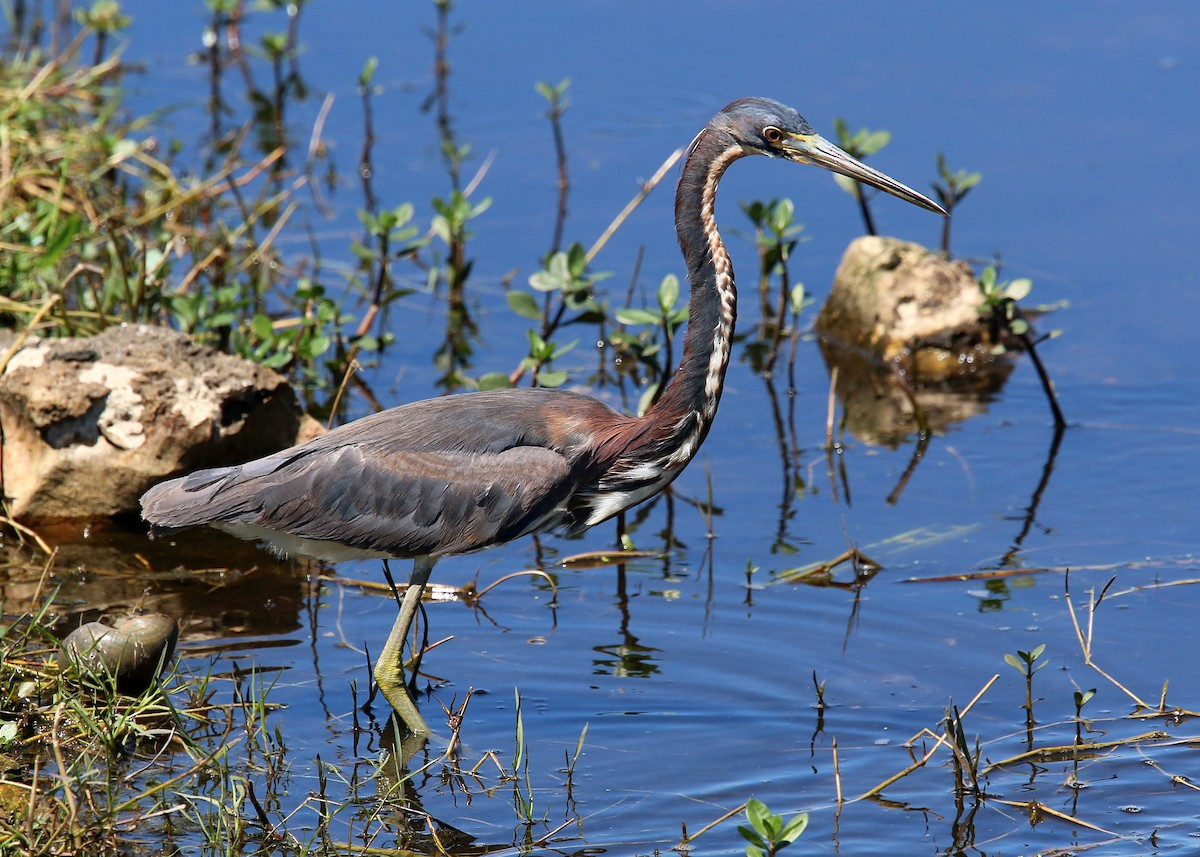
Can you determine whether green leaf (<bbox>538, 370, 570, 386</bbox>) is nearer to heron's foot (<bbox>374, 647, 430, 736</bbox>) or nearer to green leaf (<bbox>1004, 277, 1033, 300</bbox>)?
heron's foot (<bbox>374, 647, 430, 736</bbox>)

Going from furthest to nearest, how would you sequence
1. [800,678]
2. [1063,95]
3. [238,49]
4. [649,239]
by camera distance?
[238,49]
[1063,95]
[649,239]
[800,678]

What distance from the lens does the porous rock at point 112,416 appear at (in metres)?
6.66

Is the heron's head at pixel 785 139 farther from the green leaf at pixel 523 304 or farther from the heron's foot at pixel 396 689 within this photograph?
the heron's foot at pixel 396 689

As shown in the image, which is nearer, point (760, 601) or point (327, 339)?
point (760, 601)

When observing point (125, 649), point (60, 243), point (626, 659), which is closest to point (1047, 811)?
point (626, 659)

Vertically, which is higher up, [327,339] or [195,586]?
[327,339]

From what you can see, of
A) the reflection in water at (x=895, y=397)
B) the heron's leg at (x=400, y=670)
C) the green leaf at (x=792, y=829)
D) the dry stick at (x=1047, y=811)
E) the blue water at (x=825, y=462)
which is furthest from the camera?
the reflection in water at (x=895, y=397)

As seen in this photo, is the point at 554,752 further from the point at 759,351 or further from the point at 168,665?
the point at 759,351

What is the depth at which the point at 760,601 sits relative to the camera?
21.5 feet

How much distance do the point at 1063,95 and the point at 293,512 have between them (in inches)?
314

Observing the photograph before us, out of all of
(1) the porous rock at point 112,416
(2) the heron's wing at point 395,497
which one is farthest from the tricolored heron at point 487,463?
(1) the porous rock at point 112,416

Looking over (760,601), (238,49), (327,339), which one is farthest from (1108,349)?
(238,49)

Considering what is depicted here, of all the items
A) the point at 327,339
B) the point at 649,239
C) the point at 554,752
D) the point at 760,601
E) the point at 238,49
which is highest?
the point at 238,49

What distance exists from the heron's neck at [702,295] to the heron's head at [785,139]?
0.21 ft
